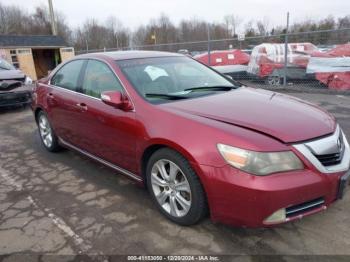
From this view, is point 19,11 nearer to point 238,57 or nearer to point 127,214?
point 238,57

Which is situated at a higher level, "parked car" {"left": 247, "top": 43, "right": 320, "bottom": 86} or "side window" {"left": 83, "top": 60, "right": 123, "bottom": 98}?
"side window" {"left": 83, "top": 60, "right": 123, "bottom": 98}

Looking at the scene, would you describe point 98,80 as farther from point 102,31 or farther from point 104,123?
point 102,31

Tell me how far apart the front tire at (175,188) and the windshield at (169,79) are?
0.66 meters

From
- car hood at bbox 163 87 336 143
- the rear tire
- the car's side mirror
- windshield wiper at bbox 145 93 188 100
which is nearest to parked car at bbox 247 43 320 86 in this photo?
car hood at bbox 163 87 336 143

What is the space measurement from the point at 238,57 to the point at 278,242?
11027mm

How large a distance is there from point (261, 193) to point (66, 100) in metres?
2.97

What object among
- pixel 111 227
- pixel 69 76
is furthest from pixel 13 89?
pixel 111 227

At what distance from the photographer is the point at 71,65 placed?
4754mm

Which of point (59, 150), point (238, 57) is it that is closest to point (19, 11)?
point (238, 57)

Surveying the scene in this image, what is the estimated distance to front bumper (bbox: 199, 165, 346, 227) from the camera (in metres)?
2.46

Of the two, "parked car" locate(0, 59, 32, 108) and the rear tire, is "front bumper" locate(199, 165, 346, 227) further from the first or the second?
"parked car" locate(0, 59, 32, 108)

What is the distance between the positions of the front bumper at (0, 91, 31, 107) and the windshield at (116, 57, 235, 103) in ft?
19.8

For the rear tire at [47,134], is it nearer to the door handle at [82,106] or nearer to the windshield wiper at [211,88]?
the door handle at [82,106]

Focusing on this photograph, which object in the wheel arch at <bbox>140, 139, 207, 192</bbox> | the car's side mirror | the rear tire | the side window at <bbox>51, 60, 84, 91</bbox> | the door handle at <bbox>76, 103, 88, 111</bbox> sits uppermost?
the side window at <bbox>51, 60, 84, 91</bbox>
